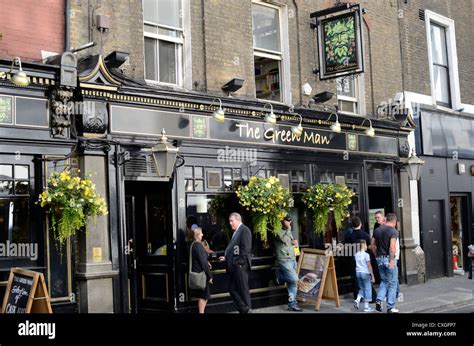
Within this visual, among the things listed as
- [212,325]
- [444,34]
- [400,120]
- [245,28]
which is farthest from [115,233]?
[444,34]

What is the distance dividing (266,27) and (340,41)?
1.66m

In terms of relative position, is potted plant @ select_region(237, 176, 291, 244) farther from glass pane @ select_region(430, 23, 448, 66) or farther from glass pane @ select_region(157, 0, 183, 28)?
glass pane @ select_region(430, 23, 448, 66)

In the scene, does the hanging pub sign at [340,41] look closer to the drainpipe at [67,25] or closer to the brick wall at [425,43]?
the brick wall at [425,43]

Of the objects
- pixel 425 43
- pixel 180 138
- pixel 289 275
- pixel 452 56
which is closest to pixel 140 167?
pixel 180 138

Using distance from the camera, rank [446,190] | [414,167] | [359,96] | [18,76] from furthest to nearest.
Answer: [446,190] → [359,96] → [414,167] → [18,76]

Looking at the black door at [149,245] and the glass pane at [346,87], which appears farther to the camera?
the glass pane at [346,87]

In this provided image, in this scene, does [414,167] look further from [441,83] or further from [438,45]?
[438,45]

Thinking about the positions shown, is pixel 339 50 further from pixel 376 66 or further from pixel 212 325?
pixel 212 325

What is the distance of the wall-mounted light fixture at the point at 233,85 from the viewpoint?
34.7 feet

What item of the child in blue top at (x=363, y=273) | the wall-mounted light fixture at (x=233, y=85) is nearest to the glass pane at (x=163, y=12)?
the wall-mounted light fixture at (x=233, y=85)

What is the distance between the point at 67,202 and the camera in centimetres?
780

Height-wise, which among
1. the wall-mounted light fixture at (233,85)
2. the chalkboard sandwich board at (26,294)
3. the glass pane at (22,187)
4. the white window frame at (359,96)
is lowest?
the chalkboard sandwich board at (26,294)

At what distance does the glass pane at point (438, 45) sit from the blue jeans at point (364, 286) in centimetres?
888

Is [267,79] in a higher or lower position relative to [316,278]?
higher
